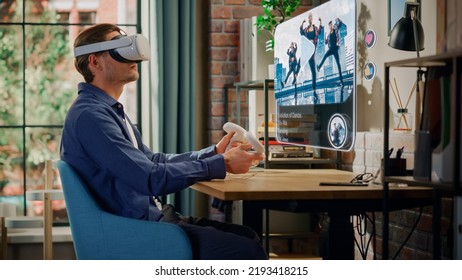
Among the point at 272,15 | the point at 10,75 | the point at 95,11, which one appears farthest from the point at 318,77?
the point at 10,75

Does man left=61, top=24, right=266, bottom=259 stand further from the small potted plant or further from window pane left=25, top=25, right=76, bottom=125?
window pane left=25, top=25, right=76, bottom=125

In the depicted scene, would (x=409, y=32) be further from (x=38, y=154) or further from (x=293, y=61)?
(x=38, y=154)

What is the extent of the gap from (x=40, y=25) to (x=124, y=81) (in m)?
2.18

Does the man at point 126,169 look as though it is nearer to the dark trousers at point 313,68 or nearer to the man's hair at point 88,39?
the man's hair at point 88,39

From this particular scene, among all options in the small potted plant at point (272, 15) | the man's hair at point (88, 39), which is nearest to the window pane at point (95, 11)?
the small potted plant at point (272, 15)

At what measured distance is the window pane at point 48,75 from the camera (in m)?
4.79

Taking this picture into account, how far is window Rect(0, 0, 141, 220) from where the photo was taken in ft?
15.6

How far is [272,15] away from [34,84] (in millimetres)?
1486

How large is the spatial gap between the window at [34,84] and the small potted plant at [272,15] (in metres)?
0.93

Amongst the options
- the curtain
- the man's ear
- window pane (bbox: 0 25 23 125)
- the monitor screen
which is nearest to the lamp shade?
the monitor screen

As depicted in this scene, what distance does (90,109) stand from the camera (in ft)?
8.30

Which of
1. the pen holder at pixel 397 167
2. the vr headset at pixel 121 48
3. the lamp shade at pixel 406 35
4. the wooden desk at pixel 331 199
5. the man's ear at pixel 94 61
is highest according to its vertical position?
the lamp shade at pixel 406 35

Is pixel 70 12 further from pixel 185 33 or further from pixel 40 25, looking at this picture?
pixel 185 33

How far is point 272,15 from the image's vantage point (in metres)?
4.39
